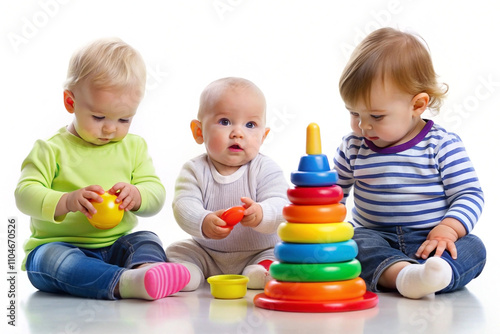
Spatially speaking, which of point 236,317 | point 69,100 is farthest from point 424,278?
point 69,100

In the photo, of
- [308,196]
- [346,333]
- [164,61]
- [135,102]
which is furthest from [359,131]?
[164,61]

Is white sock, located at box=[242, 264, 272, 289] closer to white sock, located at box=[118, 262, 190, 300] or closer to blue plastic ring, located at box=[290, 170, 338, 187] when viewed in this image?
white sock, located at box=[118, 262, 190, 300]

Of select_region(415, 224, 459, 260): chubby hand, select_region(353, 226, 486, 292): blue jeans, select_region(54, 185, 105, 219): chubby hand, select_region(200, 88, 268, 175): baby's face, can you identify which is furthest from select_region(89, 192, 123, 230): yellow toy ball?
select_region(415, 224, 459, 260): chubby hand

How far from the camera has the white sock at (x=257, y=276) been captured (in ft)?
6.64

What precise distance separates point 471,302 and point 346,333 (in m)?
0.54

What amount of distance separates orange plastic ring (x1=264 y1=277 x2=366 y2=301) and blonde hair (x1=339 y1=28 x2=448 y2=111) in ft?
1.86

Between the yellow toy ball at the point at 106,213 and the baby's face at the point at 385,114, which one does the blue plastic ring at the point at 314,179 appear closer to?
the baby's face at the point at 385,114

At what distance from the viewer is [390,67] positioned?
2006mm

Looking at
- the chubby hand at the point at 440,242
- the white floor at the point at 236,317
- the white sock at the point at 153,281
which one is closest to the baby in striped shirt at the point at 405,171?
the chubby hand at the point at 440,242

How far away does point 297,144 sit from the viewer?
3.00 meters

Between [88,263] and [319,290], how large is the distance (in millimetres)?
651

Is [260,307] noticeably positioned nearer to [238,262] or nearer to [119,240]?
[238,262]

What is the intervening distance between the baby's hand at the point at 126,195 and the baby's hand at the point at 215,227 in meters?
0.22

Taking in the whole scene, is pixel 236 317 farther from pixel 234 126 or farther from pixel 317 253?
pixel 234 126
